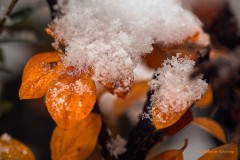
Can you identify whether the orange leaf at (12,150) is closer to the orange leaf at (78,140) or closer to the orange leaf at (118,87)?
the orange leaf at (78,140)

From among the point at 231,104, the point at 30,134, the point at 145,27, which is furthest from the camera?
the point at 30,134

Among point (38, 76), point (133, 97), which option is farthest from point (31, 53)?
point (38, 76)

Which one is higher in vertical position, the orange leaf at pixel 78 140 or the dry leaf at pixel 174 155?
the dry leaf at pixel 174 155

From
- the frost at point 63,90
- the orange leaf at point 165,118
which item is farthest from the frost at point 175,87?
the frost at point 63,90

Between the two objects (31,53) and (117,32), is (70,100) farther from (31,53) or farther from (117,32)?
(31,53)

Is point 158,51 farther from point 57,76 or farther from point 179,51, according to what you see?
point 57,76

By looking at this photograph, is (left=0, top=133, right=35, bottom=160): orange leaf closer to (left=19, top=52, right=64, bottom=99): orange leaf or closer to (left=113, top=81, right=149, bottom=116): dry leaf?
(left=19, top=52, right=64, bottom=99): orange leaf

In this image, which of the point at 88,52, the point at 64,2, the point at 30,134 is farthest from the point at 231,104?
the point at 30,134
